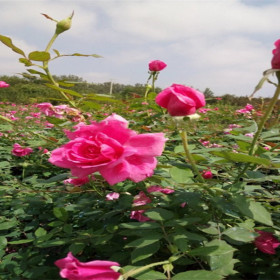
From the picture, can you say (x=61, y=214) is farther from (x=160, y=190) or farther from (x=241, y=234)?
(x=241, y=234)

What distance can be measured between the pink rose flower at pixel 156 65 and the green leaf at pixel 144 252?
1.11m

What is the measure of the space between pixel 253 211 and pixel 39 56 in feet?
2.66

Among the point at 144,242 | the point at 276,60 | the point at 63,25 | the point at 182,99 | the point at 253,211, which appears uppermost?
the point at 63,25

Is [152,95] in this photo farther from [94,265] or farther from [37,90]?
[37,90]

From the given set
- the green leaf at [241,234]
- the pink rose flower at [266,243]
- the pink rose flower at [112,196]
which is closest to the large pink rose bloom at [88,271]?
the green leaf at [241,234]

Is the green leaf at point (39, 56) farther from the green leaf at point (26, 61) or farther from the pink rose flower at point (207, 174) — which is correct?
the pink rose flower at point (207, 174)

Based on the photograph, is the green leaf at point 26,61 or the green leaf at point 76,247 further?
the green leaf at point 26,61

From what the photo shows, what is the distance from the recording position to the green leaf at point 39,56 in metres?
1.04

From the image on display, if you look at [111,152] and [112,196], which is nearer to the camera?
[111,152]

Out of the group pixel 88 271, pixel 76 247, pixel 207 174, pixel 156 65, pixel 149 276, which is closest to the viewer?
pixel 88 271

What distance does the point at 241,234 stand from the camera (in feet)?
2.41

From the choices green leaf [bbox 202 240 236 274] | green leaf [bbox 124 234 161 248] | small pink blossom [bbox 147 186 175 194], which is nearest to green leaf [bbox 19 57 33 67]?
small pink blossom [bbox 147 186 175 194]

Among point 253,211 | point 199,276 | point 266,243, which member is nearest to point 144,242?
point 199,276

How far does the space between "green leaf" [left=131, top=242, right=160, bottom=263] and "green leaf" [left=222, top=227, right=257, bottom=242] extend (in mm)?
166
